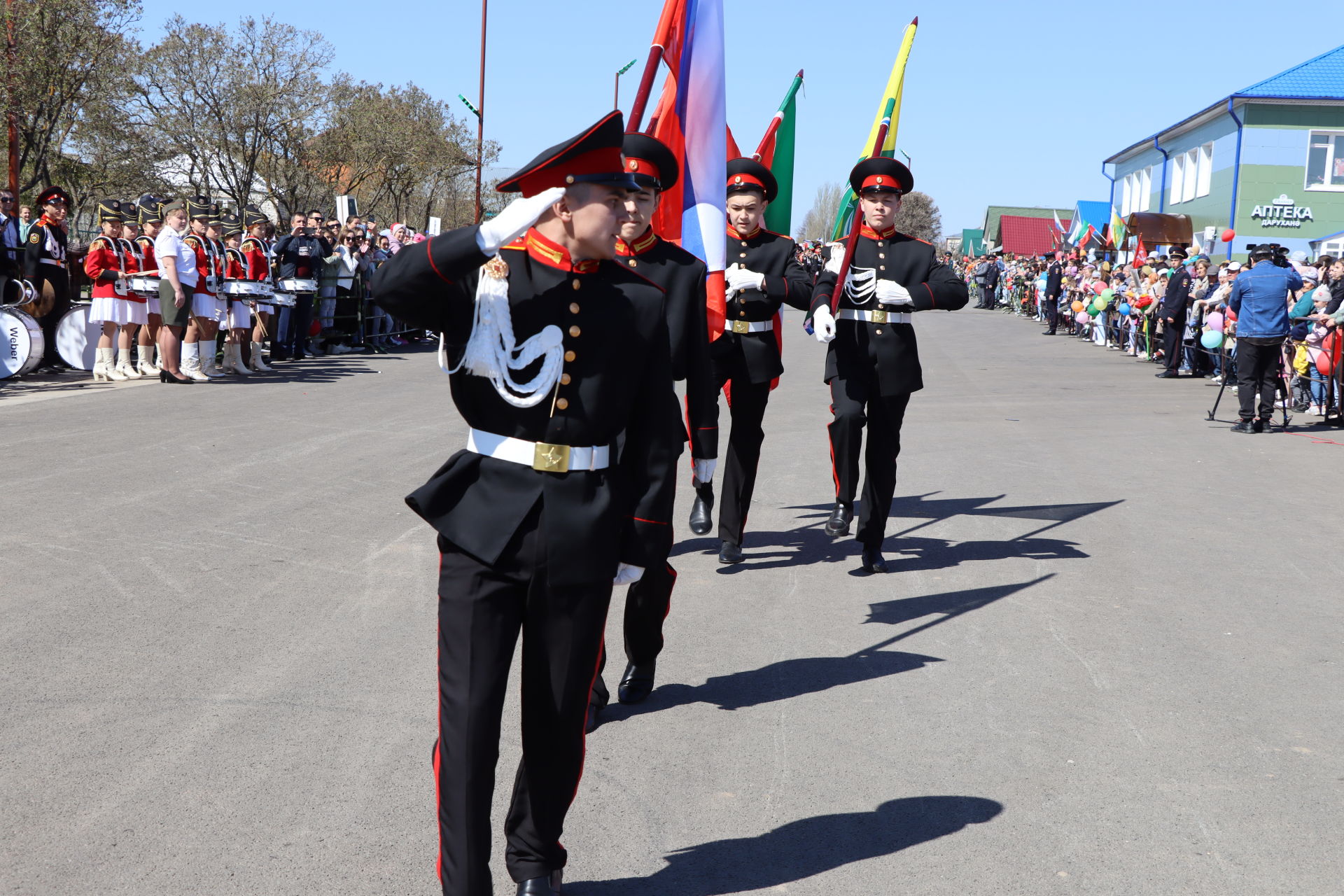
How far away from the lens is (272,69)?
116ft

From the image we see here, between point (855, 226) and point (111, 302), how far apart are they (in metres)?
10.8

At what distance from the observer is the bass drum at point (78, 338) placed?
15.6 meters

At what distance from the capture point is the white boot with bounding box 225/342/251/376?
16781mm

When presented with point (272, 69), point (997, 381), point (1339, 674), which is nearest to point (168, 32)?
point (272, 69)

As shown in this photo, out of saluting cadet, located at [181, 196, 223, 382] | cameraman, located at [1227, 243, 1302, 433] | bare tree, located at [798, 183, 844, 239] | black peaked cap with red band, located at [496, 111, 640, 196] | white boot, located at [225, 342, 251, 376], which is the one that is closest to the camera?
black peaked cap with red band, located at [496, 111, 640, 196]

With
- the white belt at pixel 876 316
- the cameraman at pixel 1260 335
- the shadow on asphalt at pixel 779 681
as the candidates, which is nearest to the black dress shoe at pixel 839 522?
the white belt at pixel 876 316

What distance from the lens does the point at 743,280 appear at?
7.31 m

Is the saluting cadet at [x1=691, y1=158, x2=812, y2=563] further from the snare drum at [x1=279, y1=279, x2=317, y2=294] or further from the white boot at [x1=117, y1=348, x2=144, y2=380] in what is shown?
the snare drum at [x1=279, y1=279, x2=317, y2=294]

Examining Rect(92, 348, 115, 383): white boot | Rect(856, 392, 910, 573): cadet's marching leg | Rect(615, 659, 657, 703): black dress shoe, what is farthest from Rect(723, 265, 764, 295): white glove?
Rect(92, 348, 115, 383): white boot

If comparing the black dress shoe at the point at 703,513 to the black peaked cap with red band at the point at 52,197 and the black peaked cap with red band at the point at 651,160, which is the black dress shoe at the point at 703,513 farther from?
the black peaked cap with red band at the point at 52,197

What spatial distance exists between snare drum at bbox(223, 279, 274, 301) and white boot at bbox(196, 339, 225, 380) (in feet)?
2.12

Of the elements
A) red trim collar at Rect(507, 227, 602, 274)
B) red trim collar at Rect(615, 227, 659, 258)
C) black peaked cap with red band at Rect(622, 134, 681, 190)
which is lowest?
red trim collar at Rect(507, 227, 602, 274)

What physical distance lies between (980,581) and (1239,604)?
1290mm

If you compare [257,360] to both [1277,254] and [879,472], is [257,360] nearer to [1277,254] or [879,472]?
[879,472]
